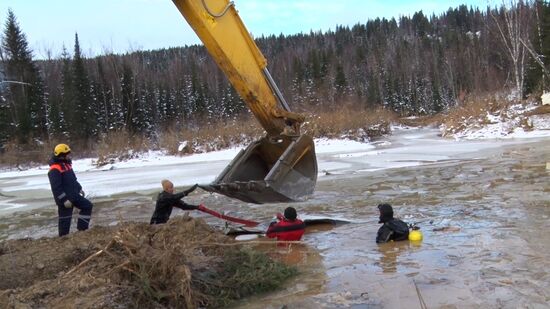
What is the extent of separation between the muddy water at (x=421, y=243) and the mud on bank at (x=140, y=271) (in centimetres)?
29

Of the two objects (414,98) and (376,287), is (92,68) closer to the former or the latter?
(414,98)

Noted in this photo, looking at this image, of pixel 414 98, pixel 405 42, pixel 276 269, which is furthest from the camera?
pixel 405 42

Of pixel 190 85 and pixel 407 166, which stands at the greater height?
pixel 190 85

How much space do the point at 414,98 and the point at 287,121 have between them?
78.6m

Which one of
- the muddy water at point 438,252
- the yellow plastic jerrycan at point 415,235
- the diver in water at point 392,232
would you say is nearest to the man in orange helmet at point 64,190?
the muddy water at point 438,252

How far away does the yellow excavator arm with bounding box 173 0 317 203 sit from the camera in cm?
738

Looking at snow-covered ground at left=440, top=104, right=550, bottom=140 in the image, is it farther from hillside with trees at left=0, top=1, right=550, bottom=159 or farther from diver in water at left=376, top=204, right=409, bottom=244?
diver in water at left=376, top=204, right=409, bottom=244

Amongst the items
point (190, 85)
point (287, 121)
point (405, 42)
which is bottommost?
point (287, 121)

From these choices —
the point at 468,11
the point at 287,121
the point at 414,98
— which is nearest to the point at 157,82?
the point at 414,98

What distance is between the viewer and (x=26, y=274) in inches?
209

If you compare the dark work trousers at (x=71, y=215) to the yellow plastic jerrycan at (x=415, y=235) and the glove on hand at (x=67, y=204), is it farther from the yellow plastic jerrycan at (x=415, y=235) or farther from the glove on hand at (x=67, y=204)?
the yellow plastic jerrycan at (x=415, y=235)

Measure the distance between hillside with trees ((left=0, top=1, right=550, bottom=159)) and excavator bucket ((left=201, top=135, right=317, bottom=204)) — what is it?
75.2 feet

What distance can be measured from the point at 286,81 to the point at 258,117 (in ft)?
240

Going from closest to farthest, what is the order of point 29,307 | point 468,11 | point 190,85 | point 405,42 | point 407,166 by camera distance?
1. point 29,307
2. point 407,166
3. point 190,85
4. point 405,42
5. point 468,11
